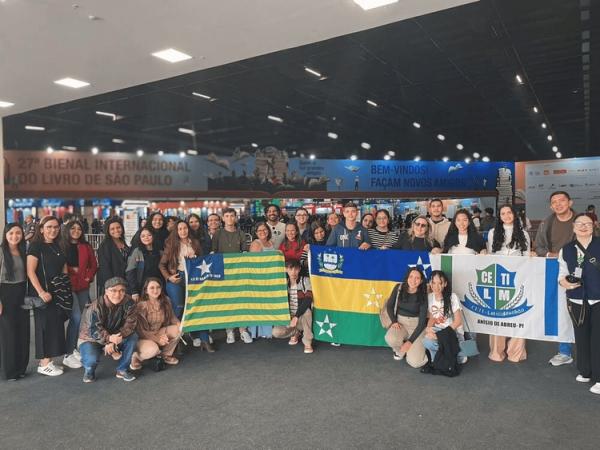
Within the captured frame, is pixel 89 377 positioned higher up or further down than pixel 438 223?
further down

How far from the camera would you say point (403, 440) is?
2980 millimetres

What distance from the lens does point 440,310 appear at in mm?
4238

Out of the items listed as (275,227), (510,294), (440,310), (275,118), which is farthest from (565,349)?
(275,118)

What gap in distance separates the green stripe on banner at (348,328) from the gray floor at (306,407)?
0.23 metres

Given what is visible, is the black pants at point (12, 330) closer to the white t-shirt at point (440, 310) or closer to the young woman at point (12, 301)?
the young woman at point (12, 301)

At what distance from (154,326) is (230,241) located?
1353 mm

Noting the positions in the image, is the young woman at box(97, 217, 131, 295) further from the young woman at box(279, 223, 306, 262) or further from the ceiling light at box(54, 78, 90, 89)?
the ceiling light at box(54, 78, 90, 89)

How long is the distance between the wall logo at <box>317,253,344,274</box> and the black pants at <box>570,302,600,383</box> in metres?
2.25

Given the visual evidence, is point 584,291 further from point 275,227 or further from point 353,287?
point 275,227

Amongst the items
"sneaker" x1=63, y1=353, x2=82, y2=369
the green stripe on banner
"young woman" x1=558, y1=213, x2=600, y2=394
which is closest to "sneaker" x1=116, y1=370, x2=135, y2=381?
"sneaker" x1=63, y1=353, x2=82, y2=369

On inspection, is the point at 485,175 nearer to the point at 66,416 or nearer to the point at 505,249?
the point at 505,249

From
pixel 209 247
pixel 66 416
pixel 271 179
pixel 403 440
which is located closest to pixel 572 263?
pixel 403 440

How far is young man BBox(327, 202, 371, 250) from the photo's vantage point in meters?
5.11

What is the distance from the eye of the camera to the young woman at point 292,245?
205 inches
